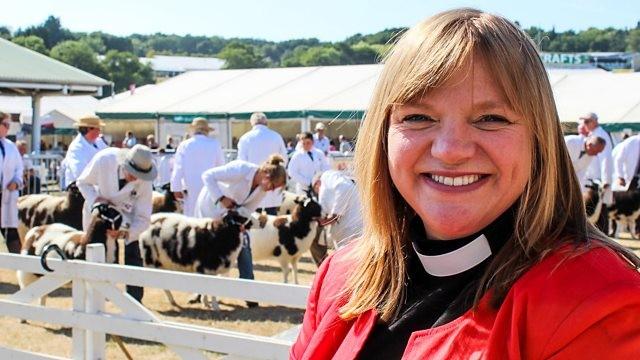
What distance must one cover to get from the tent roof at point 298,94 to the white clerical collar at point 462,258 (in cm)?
1761

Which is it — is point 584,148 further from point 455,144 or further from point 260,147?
point 455,144

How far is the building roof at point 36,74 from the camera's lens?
16.9 meters

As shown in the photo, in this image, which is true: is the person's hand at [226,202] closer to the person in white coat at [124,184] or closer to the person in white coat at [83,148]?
the person in white coat at [124,184]

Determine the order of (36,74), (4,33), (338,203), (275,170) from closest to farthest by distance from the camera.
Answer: (275,170), (338,203), (36,74), (4,33)

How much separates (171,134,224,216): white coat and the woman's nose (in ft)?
31.5

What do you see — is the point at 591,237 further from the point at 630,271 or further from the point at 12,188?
the point at 12,188

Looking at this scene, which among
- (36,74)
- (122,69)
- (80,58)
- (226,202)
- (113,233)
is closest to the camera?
(113,233)

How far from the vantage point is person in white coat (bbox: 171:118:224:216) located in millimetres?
11078

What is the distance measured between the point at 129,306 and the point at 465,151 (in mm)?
3891

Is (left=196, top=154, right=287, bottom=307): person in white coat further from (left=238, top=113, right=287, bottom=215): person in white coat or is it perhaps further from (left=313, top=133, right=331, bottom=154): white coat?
(left=313, top=133, right=331, bottom=154): white coat

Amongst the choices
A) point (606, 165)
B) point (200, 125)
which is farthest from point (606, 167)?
point (200, 125)

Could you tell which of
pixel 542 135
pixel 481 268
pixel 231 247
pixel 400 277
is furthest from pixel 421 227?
pixel 231 247


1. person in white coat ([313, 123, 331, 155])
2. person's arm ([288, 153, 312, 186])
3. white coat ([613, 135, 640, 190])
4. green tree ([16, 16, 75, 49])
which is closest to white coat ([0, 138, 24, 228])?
person's arm ([288, 153, 312, 186])

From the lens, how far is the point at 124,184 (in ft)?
26.9
